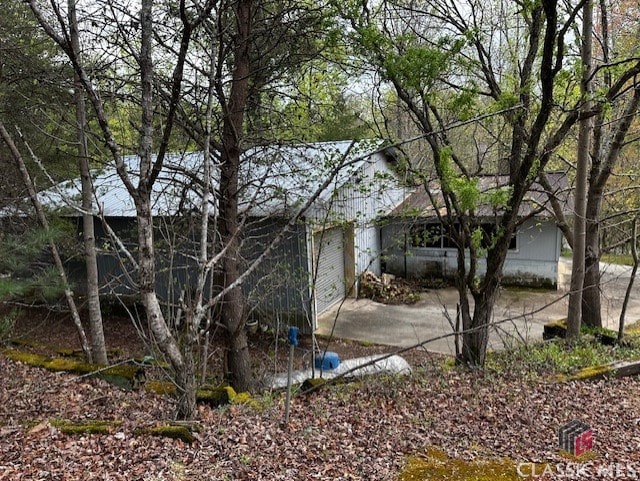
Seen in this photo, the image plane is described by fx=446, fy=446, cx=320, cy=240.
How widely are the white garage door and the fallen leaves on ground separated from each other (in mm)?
6079

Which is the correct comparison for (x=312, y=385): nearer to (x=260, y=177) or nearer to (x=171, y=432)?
(x=171, y=432)

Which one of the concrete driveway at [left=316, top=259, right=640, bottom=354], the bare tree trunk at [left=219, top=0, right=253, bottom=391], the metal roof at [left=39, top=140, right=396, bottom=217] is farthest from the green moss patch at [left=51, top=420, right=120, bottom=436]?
the concrete driveway at [left=316, top=259, right=640, bottom=354]

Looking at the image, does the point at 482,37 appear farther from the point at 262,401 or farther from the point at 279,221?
the point at 262,401

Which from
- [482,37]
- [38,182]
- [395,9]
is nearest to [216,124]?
[395,9]

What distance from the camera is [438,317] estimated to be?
1116 cm

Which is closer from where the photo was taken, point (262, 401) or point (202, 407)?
point (202, 407)

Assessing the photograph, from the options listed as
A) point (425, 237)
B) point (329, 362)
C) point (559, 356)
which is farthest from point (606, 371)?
point (329, 362)

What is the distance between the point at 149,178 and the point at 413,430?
3.23 m

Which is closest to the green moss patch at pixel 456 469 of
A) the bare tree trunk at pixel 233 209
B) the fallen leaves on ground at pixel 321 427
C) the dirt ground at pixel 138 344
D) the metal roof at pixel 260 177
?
the fallen leaves on ground at pixel 321 427

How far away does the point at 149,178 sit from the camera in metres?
3.46

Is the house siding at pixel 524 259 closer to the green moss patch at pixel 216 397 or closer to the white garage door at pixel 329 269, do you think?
the white garage door at pixel 329 269

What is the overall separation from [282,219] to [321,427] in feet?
18.1

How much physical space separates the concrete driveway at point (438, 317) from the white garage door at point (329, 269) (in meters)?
0.36

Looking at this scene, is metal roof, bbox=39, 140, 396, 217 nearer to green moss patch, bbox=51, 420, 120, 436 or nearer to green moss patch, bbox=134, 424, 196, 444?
green moss patch, bbox=51, 420, 120, 436
